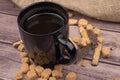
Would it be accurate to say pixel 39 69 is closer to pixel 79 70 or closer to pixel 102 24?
pixel 79 70

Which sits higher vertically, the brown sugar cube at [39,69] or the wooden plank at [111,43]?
the wooden plank at [111,43]

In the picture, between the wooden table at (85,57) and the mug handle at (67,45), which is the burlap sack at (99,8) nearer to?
the wooden table at (85,57)

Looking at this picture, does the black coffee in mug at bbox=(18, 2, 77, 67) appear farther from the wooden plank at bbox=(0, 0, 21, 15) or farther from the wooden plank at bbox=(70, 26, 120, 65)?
the wooden plank at bbox=(0, 0, 21, 15)

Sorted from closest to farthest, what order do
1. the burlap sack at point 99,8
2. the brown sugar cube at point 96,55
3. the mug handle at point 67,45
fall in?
the mug handle at point 67,45
the brown sugar cube at point 96,55
the burlap sack at point 99,8

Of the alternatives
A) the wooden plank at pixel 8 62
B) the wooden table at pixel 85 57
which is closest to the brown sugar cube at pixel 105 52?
the wooden table at pixel 85 57

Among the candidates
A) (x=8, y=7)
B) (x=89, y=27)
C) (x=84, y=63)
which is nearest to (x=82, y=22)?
(x=89, y=27)

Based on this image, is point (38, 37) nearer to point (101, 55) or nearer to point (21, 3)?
point (101, 55)
